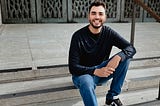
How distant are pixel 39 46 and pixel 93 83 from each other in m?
1.51

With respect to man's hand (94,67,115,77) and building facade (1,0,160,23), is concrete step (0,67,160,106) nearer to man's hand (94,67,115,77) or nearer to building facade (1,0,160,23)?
man's hand (94,67,115,77)

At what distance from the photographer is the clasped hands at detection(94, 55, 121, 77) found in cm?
176

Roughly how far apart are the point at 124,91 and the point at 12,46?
1684mm

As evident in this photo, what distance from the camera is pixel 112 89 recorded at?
190 cm

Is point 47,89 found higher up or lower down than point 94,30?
lower down

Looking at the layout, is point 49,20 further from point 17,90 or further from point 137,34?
point 17,90

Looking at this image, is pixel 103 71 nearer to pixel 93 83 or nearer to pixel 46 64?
pixel 93 83

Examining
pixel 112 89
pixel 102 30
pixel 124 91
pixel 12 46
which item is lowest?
pixel 124 91

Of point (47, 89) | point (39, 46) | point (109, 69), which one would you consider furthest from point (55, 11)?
point (109, 69)

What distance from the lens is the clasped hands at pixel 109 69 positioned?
1.76m

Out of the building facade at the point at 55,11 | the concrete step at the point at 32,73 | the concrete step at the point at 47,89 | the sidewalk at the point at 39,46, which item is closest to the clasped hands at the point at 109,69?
the concrete step at the point at 47,89

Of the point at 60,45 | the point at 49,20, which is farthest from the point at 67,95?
the point at 49,20

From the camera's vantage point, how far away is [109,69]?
1.77m

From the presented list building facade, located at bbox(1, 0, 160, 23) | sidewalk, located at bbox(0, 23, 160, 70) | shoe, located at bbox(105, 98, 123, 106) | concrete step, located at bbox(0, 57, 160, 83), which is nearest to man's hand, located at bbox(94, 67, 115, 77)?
shoe, located at bbox(105, 98, 123, 106)
